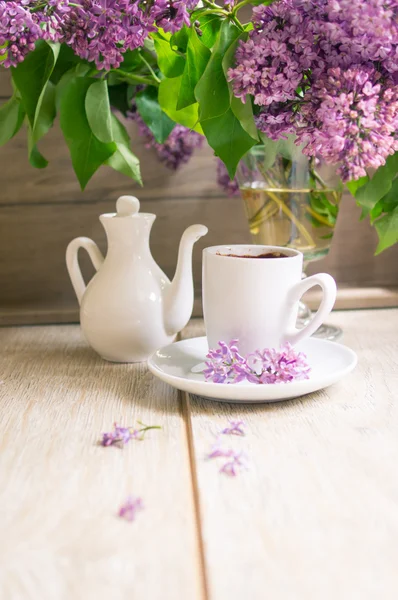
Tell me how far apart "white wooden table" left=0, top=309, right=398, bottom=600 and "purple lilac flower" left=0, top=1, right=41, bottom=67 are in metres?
0.37

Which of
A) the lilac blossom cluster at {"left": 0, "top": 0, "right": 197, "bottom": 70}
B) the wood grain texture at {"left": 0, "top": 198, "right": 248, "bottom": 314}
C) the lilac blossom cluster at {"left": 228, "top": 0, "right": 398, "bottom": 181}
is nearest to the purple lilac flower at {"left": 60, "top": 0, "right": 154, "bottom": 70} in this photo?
the lilac blossom cluster at {"left": 0, "top": 0, "right": 197, "bottom": 70}

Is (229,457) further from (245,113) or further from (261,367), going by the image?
(245,113)

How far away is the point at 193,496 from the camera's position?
0.58m

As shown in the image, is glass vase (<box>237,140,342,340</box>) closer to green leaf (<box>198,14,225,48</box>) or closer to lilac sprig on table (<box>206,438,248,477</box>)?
green leaf (<box>198,14,225,48</box>)

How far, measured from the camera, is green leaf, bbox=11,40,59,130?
2.86 ft

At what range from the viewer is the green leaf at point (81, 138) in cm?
94

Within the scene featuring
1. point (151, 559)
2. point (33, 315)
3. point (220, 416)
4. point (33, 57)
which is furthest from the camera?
point (33, 315)

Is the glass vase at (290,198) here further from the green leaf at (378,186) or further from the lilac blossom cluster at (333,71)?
the lilac blossom cluster at (333,71)

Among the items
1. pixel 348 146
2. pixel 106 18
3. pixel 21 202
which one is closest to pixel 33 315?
pixel 21 202

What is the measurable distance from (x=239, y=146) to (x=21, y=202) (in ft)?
1.87

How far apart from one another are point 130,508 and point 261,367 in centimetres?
28

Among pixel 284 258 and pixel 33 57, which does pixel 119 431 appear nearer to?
pixel 284 258

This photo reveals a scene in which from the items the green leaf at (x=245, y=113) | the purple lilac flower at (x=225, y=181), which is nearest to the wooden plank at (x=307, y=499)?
the green leaf at (x=245, y=113)

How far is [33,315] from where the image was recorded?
120 cm
